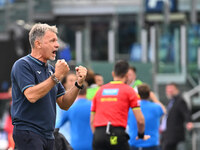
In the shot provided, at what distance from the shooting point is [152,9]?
25906mm

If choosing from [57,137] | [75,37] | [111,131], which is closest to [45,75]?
[57,137]

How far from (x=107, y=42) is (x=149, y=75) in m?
7.44

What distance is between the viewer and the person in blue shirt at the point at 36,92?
16.5 feet

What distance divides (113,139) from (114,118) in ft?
0.91

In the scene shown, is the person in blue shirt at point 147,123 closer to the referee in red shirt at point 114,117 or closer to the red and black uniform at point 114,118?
the referee in red shirt at point 114,117

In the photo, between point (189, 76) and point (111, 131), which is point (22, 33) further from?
point (111, 131)

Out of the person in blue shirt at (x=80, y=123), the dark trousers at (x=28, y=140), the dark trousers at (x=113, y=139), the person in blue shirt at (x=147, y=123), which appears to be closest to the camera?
the dark trousers at (x=28, y=140)

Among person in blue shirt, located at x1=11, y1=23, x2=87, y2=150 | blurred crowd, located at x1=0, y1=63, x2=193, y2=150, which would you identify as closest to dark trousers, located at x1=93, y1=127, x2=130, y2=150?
blurred crowd, located at x1=0, y1=63, x2=193, y2=150

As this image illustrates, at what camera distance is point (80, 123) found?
8695 mm

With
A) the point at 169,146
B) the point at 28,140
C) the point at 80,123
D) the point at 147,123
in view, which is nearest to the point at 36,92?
the point at 28,140

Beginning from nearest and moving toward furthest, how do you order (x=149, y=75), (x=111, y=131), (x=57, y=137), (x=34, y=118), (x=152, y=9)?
(x=34, y=118), (x=57, y=137), (x=111, y=131), (x=149, y=75), (x=152, y=9)

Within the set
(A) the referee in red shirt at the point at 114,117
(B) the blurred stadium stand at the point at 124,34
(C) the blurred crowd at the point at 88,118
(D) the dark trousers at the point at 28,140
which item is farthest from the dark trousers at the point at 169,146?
(D) the dark trousers at the point at 28,140

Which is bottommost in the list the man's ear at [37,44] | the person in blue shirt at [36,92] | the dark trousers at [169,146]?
the dark trousers at [169,146]

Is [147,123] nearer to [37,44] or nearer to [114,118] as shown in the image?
[114,118]
